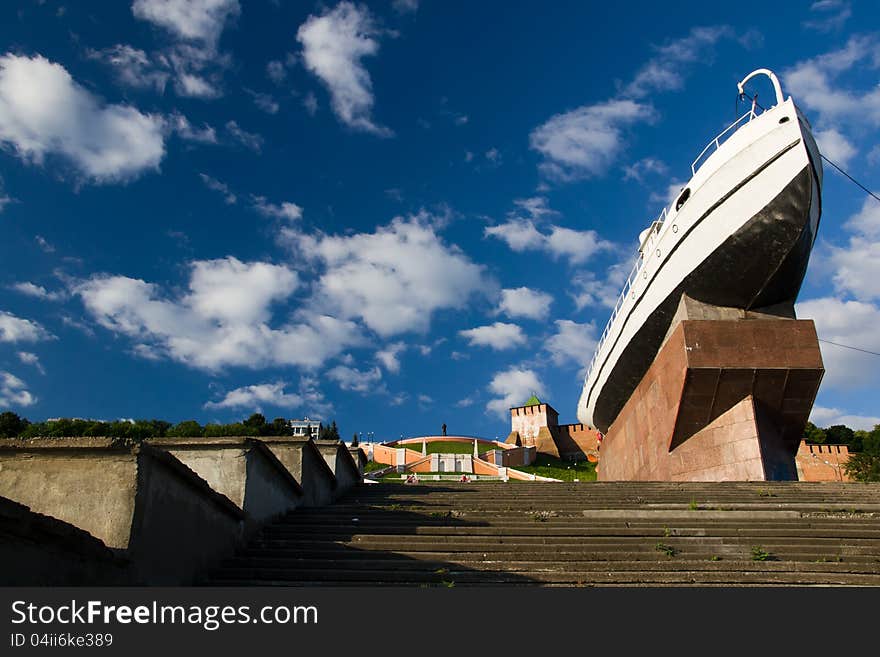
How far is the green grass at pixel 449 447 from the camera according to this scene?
75.0m

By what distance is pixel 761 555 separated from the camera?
6.15 meters

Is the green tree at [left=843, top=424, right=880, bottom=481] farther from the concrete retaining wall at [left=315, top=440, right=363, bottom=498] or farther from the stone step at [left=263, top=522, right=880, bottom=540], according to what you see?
the concrete retaining wall at [left=315, top=440, right=363, bottom=498]

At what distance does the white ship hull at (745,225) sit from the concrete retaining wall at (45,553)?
13577mm

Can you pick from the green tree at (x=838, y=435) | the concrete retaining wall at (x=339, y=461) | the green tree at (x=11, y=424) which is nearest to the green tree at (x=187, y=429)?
the green tree at (x=11, y=424)

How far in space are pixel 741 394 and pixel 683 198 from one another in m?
5.13

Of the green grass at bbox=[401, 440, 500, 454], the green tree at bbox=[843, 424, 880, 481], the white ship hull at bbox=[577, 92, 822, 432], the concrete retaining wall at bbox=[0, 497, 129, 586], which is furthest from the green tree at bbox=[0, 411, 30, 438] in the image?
the green tree at bbox=[843, 424, 880, 481]

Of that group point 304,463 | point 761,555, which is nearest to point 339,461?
point 304,463

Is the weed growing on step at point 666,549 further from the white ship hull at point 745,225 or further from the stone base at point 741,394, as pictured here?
the white ship hull at point 745,225

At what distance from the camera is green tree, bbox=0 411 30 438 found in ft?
160

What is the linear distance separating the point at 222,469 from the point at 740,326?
11.7m

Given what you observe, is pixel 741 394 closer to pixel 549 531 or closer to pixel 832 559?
pixel 832 559
